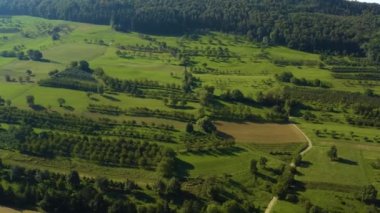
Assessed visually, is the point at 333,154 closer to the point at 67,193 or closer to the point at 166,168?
the point at 166,168

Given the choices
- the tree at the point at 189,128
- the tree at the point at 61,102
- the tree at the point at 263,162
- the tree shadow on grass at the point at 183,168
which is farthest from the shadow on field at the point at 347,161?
the tree at the point at 61,102

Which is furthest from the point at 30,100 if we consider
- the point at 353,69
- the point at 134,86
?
the point at 353,69

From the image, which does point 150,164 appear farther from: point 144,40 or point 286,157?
point 144,40

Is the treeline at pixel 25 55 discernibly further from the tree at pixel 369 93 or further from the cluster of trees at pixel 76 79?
the tree at pixel 369 93

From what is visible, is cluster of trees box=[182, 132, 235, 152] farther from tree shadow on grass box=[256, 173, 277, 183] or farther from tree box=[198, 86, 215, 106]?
tree box=[198, 86, 215, 106]

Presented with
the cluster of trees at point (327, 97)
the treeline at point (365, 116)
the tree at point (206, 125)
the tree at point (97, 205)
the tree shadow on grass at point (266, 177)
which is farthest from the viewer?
the cluster of trees at point (327, 97)

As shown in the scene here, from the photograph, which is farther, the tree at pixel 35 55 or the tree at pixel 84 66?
the tree at pixel 35 55

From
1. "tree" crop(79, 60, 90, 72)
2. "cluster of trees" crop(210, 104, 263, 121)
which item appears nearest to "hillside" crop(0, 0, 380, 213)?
"cluster of trees" crop(210, 104, 263, 121)
